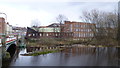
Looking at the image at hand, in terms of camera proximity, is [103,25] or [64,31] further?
[64,31]

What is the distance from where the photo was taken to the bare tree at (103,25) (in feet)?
113

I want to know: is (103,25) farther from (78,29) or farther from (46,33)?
(46,33)

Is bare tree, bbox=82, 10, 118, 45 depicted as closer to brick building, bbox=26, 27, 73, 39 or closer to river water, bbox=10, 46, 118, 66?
brick building, bbox=26, 27, 73, 39

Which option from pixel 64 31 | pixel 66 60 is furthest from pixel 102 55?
pixel 64 31

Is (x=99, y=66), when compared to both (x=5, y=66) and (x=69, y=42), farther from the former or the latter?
(x=69, y=42)

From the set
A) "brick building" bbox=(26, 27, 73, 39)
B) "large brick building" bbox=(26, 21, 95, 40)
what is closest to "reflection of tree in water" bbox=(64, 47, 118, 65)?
"large brick building" bbox=(26, 21, 95, 40)

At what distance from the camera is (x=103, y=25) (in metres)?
36.9

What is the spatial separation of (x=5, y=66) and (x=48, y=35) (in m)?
31.6

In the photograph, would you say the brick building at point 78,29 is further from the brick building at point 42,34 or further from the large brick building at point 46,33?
the brick building at point 42,34

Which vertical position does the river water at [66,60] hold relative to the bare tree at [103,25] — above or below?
below

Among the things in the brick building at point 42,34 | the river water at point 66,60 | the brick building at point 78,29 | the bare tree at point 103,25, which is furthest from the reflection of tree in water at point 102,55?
the brick building at point 78,29

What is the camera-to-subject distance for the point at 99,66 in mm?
13375

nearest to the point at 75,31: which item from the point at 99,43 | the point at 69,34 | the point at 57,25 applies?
the point at 69,34

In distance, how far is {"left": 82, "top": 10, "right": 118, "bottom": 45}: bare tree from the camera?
34469mm
